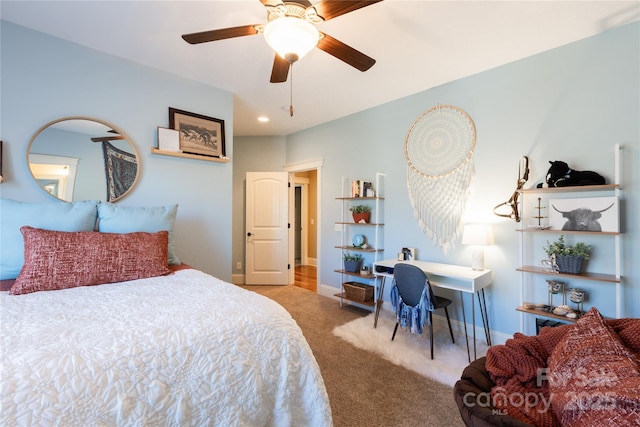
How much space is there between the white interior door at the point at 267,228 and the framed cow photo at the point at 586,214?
3.59 meters

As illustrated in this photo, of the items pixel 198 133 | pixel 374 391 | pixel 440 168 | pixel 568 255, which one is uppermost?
pixel 198 133

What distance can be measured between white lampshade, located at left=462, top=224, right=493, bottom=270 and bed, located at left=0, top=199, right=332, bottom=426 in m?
2.02

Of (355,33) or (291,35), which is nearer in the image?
(291,35)

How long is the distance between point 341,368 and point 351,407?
0.45m

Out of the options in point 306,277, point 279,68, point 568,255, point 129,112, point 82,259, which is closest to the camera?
point 82,259

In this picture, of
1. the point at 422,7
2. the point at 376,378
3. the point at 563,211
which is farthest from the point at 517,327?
the point at 422,7

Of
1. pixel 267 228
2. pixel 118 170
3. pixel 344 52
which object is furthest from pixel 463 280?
pixel 118 170

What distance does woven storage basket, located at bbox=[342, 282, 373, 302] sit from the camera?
138 inches

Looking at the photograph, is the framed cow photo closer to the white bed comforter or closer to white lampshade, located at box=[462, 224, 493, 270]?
white lampshade, located at box=[462, 224, 493, 270]

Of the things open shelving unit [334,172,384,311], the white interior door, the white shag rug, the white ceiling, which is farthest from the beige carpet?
the white ceiling

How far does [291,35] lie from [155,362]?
156 centimetres

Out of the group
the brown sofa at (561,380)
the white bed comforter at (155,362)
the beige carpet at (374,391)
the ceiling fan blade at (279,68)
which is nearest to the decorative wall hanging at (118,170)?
the white bed comforter at (155,362)

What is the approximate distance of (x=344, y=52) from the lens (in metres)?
1.81

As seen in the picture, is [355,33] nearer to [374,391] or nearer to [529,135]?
[529,135]
